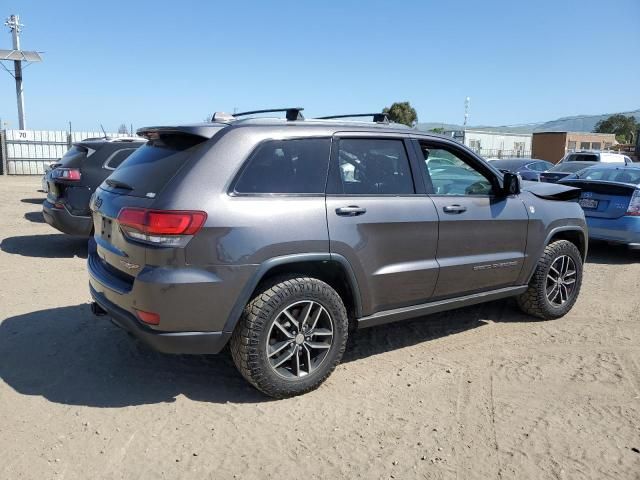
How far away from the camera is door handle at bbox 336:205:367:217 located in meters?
3.53

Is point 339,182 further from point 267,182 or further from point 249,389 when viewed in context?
point 249,389

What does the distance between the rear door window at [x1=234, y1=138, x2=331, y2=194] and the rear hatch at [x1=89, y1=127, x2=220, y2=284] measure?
357mm

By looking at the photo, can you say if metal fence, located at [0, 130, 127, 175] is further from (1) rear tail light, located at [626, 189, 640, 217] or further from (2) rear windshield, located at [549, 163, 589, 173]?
(1) rear tail light, located at [626, 189, 640, 217]

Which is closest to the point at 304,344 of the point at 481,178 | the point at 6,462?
the point at 6,462

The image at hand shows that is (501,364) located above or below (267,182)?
below

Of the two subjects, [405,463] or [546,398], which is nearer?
[405,463]

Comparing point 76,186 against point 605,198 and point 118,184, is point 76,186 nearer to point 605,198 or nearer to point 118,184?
point 118,184

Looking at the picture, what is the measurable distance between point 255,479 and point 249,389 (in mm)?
970

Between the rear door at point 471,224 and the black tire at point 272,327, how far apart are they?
3.48 feet

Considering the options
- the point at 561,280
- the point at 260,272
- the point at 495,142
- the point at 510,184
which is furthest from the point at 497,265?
the point at 495,142

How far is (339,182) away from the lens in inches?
143

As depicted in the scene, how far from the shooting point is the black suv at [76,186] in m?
7.19

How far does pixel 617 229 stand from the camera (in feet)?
25.6

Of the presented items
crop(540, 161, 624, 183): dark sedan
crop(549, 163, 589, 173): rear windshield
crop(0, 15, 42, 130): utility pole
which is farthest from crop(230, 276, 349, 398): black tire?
crop(0, 15, 42, 130): utility pole
